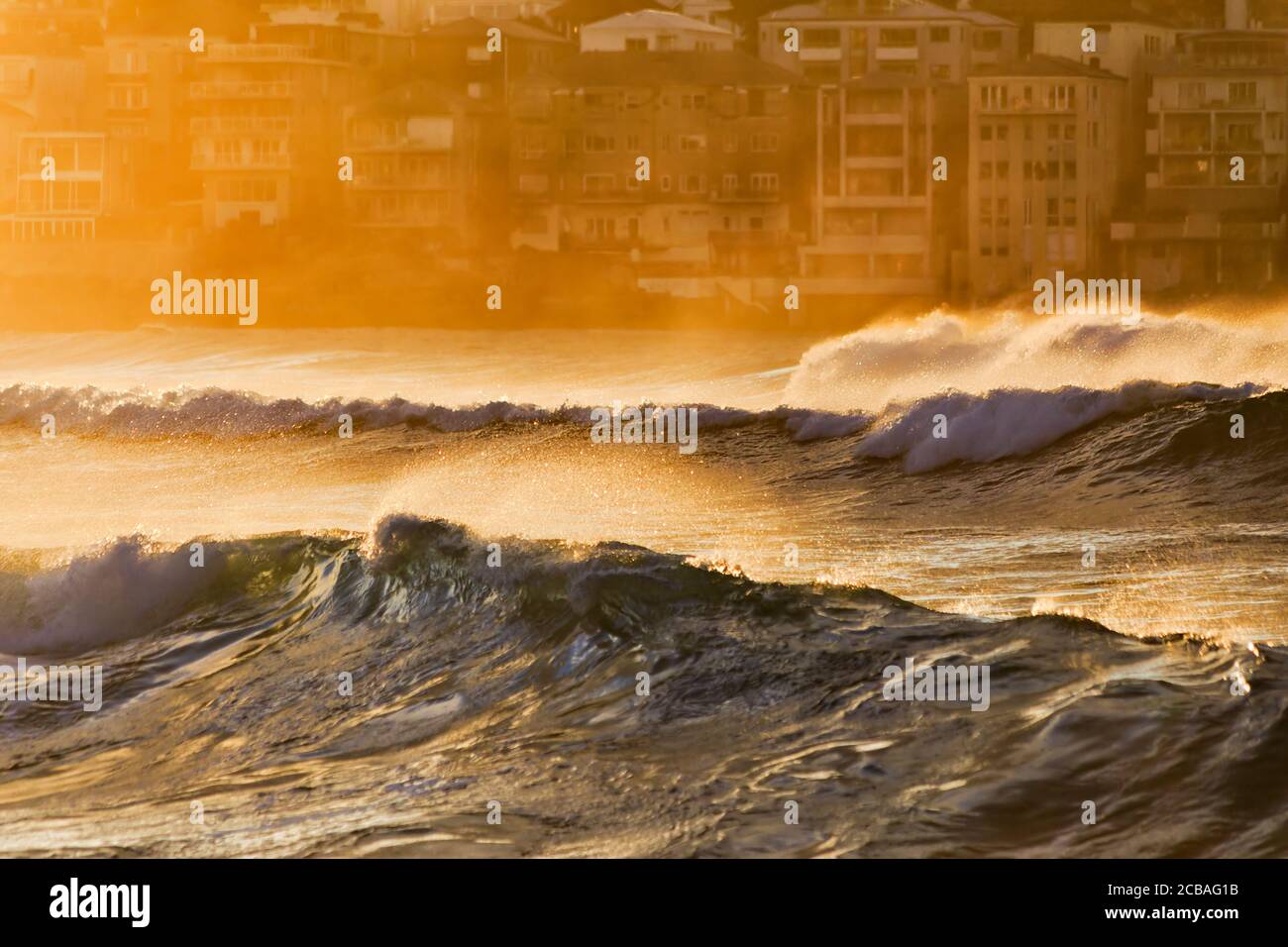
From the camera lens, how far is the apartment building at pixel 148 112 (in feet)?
282

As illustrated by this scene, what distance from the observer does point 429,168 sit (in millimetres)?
80250

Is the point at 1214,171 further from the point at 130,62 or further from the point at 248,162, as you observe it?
the point at 130,62

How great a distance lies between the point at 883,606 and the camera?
40.9 feet

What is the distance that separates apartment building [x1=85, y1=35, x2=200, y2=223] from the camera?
85.9 metres

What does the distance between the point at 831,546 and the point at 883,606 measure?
5288mm

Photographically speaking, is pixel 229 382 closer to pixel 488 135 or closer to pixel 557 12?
pixel 488 135

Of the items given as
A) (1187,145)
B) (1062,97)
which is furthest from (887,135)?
(1187,145)

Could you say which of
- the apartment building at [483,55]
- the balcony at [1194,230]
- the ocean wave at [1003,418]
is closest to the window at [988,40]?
the balcony at [1194,230]

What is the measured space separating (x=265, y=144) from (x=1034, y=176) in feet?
111

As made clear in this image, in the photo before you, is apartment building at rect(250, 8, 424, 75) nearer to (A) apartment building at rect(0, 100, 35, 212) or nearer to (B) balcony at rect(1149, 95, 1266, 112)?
(A) apartment building at rect(0, 100, 35, 212)

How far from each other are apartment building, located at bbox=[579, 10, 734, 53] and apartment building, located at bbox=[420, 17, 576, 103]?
120 inches

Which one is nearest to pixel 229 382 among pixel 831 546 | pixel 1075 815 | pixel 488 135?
pixel 488 135

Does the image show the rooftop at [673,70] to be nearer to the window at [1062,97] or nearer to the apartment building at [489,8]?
the window at [1062,97]

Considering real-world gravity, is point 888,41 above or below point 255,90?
above
